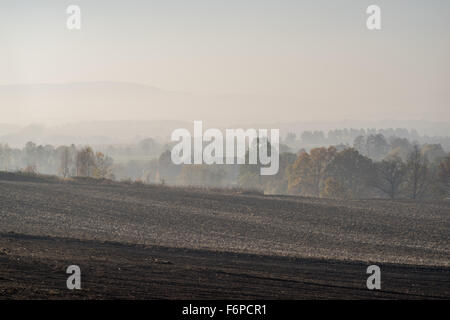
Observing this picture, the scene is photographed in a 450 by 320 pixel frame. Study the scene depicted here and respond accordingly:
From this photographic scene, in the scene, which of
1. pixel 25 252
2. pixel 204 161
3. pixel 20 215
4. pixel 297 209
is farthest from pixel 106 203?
pixel 204 161

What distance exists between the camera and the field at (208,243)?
1426 cm

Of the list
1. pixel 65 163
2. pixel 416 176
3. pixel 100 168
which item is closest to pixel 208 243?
pixel 416 176

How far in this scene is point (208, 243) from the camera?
24.5 meters

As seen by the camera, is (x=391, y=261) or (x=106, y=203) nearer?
(x=391, y=261)

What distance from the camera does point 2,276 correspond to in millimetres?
13406

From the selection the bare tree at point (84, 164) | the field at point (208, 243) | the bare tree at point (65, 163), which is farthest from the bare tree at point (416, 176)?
the bare tree at point (65, 163)

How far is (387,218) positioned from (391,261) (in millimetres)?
16314

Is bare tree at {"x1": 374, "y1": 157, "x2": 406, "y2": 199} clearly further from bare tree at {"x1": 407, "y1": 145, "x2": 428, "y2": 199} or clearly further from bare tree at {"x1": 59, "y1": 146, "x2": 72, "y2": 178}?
bare tree at {"x1": 59, "y1": 146, "x2": 72, "y2": 178}

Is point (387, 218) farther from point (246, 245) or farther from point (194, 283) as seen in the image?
point (194, 283)

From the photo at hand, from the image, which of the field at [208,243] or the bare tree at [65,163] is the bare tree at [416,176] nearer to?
the field at [208,243]

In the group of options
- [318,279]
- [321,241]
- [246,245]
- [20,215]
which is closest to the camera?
[318,279]

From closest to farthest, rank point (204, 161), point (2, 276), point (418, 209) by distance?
point (2, 276) → point (418, 209) → point (204, 161)

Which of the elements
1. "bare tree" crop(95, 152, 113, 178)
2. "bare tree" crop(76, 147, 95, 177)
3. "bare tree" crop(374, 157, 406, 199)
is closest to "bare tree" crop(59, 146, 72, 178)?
"bare tree" crop(76, 147, 95, 177)

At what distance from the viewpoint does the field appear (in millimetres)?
14258
